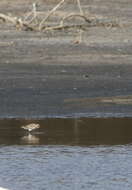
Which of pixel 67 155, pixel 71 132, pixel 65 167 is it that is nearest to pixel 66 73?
pixel 71 132

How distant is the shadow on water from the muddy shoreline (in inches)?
16.5

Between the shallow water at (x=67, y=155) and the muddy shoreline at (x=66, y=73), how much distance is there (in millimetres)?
721

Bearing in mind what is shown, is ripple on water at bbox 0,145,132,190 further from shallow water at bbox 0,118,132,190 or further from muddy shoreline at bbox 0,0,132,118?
muddy shoreline at bbox 0,0,132,118

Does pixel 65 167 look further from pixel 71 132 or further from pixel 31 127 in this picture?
pixel 71 132

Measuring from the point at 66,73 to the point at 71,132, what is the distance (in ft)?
13.9

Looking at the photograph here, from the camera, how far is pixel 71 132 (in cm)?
1086

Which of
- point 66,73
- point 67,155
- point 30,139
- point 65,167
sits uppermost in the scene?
point 66,73

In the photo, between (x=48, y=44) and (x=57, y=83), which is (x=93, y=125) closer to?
(x=57, y=83)

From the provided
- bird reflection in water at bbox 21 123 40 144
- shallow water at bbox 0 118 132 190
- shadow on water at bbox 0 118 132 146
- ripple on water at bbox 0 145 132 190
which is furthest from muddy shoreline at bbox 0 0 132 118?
ripple on water at bbox 0 145 132 190

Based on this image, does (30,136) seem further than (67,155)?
Yes

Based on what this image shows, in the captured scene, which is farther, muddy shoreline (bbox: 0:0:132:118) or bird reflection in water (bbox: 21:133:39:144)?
muddy shoreline (bbox: 0:0:132:118)

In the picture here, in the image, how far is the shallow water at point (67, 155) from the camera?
8.72 meters

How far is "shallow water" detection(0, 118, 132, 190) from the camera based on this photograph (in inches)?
343

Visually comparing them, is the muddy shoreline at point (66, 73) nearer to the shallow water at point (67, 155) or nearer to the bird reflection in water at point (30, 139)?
the shallow water at point (67, 155)
